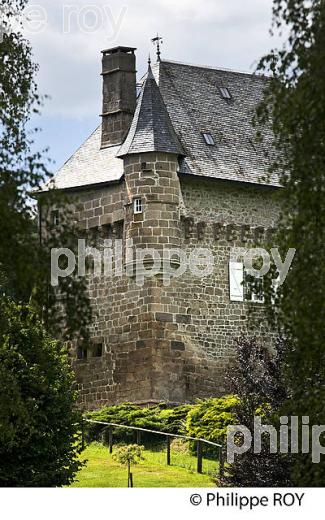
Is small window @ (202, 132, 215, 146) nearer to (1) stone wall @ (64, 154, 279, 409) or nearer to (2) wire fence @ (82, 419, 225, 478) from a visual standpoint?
(1) stone wall @ (64, 154, 279, 409)

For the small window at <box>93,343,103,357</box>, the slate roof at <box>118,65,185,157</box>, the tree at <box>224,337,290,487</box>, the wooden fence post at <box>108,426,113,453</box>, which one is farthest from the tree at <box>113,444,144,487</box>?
the slate roof at <box>118,65,185,157</box>

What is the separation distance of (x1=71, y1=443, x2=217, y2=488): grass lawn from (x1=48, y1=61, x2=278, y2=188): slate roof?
32.1 feet

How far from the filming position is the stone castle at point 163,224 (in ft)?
170

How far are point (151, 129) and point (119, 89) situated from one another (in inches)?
89.6

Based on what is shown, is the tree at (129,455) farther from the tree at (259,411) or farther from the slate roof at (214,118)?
the slate roof at (214,118)

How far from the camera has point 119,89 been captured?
177 feet

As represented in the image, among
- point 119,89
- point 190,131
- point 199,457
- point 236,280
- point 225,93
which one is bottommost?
point 199,457

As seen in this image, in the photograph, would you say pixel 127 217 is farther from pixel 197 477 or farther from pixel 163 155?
pixel 197 477

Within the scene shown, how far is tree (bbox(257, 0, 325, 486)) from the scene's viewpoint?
2258 centimetres

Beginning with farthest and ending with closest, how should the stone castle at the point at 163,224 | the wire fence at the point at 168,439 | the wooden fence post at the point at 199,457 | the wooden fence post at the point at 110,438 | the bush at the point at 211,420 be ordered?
1. the stone castle at the point at 163,224
2. the wooden fence post at the point at 110,438
3. the bush at the point at 211,420
4. the wire fence at the point at 168,439
5. the wooden fence post at the point at 199,457

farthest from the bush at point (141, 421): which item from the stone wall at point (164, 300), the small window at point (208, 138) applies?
the small window at point (208, 138)

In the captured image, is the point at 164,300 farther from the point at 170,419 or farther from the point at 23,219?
the point at 23,219

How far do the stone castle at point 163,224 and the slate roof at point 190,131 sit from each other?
0.04m

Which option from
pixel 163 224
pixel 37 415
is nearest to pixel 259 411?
pixel 37 415
